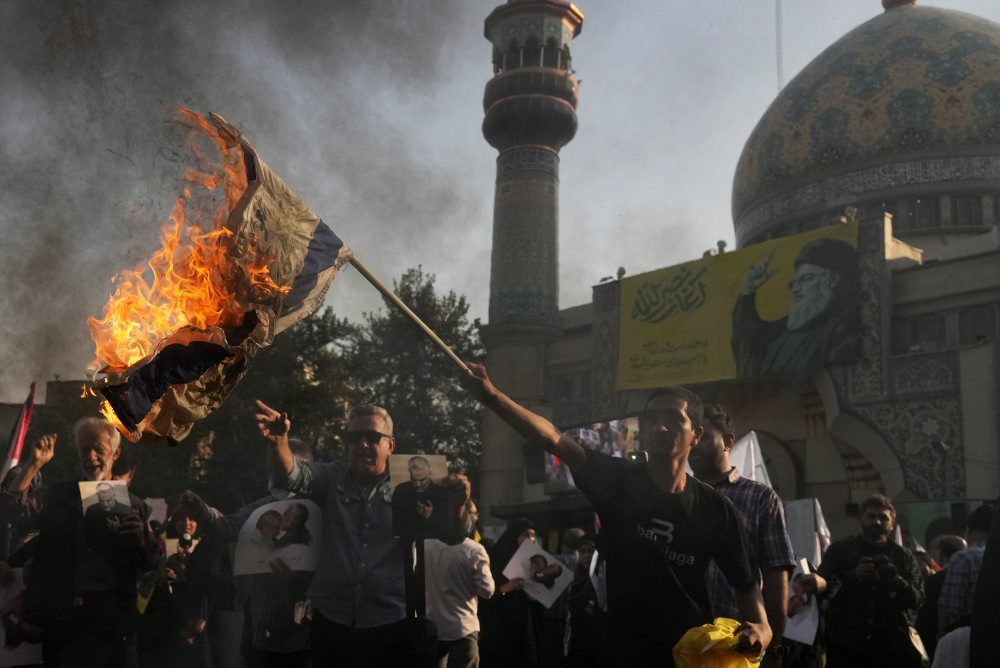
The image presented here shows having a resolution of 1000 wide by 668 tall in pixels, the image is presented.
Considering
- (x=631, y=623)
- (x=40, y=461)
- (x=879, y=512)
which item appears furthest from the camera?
(x=879, y=512)

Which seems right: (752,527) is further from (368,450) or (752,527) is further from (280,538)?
(280,538)

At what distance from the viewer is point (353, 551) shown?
5.12 m

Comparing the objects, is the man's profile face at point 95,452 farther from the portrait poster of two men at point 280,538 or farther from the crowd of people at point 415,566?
the portrait poster of two men at point 280,538

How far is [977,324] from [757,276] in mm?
4182

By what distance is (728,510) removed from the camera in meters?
3.93

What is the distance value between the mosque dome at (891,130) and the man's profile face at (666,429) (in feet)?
73.9

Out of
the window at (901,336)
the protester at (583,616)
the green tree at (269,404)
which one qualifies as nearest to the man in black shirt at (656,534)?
the protester at (583,616)

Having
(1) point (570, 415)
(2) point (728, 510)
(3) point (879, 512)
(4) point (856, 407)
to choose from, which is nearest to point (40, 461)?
(2) point (728, 510)

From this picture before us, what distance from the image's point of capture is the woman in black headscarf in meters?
9.30

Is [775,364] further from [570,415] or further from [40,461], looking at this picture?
[40,461]

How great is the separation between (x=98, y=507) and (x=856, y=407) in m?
17.4

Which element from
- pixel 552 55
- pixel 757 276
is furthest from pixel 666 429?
pixel 552 55

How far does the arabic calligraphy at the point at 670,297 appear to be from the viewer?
2305cm

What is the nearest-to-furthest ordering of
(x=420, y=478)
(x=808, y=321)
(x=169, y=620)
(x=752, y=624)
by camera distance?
1. (x=752, y=624)
2. (x=420, y=478)
3. (x=169, y=620)
4. (x=808, y=321)
